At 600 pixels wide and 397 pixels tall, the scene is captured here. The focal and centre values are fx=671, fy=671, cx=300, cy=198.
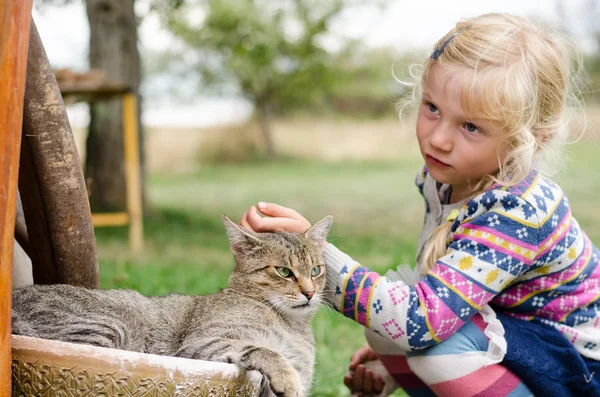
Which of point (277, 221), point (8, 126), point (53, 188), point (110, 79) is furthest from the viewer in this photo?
point (110, 79)

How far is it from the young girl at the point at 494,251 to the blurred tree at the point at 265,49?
33.6 ft

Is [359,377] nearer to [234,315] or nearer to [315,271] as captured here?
[315,271]

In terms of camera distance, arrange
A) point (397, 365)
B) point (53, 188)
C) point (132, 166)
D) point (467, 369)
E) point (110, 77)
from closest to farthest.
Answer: point (53, 188) < point (467, 369) < point (397, 365) < point (132, 166) < point (110, 77)

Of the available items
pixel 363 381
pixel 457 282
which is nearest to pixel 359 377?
pixel 363 381

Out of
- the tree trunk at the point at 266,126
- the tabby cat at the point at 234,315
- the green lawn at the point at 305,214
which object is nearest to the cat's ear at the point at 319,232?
the tabby cat at the point at 234,315

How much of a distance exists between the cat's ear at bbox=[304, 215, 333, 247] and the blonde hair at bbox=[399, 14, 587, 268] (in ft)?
1.09

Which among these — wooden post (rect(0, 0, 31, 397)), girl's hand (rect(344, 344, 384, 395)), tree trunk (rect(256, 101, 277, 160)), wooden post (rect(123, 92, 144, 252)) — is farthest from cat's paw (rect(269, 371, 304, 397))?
tree trunk (rect(256, 101, 277, 160))

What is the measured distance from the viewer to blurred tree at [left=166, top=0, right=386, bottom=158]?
13.9m

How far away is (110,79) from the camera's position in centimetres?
757

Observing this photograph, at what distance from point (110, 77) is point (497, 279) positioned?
6.75 metres

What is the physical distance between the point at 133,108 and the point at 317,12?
9.95 m

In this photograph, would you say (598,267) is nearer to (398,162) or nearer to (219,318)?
(219,318)

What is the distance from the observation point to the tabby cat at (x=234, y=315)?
162 cm

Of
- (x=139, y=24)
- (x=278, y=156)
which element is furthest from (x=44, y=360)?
(x=278, y=156)
